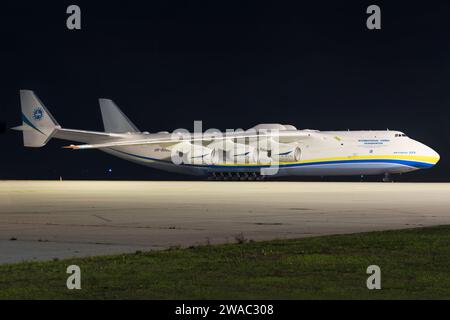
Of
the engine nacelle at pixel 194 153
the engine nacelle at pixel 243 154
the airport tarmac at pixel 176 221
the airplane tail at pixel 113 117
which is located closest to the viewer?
the airport tarmac at pixel 176 221

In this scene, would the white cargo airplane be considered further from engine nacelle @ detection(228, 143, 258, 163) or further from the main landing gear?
the main landing gear

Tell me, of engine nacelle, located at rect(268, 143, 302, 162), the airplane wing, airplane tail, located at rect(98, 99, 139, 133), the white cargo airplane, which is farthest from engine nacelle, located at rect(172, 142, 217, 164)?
airplane tail, located at rect(98, 99, 139, 133)

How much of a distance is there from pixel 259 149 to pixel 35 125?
17218 millimetres

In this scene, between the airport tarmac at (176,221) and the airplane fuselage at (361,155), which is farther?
the airplane fuselage at (361,155)

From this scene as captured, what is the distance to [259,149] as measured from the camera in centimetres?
6147

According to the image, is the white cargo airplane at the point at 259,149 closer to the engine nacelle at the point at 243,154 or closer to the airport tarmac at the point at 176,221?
the engine nacelle at the point at 243,154

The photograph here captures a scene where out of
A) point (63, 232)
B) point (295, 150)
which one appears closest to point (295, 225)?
point (63, 232)

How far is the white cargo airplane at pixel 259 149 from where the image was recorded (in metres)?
58.0

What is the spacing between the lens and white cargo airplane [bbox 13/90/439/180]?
58.0 metres

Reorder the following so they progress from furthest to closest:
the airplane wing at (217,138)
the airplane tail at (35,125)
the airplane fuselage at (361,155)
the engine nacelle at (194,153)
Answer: the engine nacelle at (194,153)
the airplane tail at (35,125)
the airplane wing at (217,138)
the airplane fuselage at (361,155)

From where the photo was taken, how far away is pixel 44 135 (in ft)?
205

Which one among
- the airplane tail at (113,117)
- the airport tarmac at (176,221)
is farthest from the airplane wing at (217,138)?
the airport tarmac at (176,221)

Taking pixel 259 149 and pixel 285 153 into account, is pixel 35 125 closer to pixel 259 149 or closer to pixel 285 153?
pixel 259 149

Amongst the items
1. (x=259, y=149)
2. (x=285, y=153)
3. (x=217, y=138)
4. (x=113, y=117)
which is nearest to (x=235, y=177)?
(x=259, y=149)
